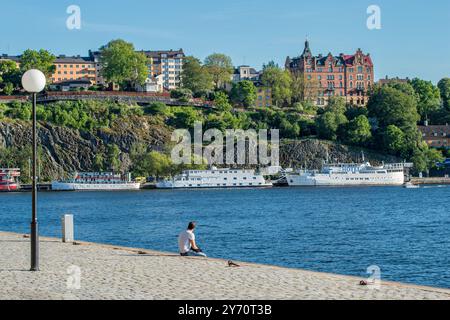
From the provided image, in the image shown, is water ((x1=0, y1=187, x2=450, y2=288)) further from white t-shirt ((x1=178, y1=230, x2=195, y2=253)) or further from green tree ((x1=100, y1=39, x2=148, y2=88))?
green tree ((x1=100, y1=39, x2=148, y2=88))

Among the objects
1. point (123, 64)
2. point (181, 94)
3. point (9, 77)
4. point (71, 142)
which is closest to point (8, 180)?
point (71, 142)

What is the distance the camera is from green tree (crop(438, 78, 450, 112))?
168175mm

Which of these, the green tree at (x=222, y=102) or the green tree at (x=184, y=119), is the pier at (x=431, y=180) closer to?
the green tree at (x=222, y=102)

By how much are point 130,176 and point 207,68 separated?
3815cm

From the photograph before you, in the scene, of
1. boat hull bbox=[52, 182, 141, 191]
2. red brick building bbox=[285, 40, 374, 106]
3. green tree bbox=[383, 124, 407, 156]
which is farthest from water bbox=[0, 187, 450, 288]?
red brick building bbox=[285, 40, 374, 106]

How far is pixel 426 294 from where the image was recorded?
656 inches

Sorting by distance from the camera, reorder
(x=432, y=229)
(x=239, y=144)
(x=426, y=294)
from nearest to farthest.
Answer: (x=426, y=294) → (x=432, y=229) → (x=239, y=144)

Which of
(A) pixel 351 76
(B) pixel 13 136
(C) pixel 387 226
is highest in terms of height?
(A) pixel 351 76

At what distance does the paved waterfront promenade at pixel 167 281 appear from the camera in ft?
54.7

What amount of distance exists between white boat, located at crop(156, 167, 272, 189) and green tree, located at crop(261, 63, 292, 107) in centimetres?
3066

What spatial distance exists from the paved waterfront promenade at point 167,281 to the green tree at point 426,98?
142856mm

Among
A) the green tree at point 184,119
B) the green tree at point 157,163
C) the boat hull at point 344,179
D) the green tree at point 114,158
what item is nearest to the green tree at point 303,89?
the green tree at point 184,119
